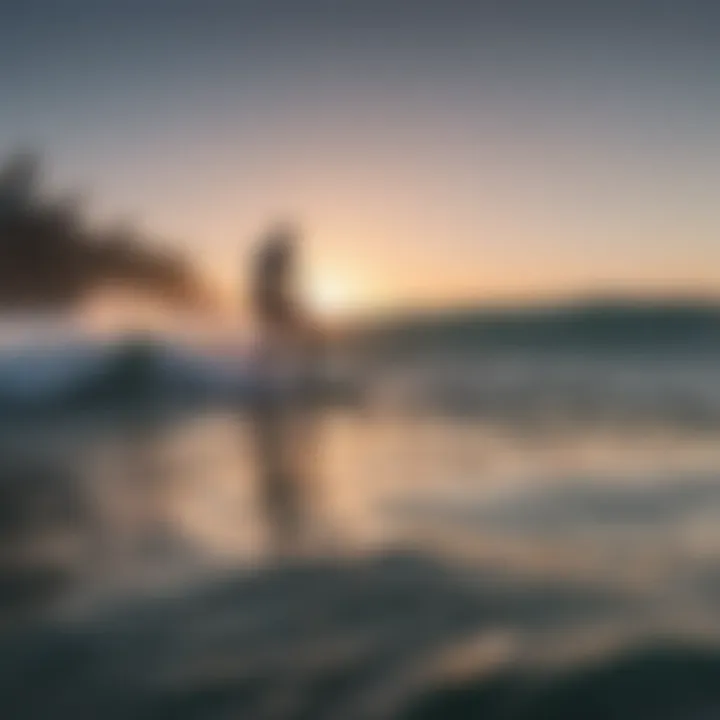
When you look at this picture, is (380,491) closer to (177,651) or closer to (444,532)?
(444,532)

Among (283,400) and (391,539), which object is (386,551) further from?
(283,400)

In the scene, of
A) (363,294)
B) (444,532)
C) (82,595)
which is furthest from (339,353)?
(82,595)

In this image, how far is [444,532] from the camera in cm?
74

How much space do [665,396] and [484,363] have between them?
0.16 metres

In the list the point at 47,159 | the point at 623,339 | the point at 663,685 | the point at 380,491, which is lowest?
the point at 663,685

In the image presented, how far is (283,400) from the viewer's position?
2.41ft

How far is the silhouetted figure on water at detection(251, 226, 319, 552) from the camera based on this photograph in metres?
0.72

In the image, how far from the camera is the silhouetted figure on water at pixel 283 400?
72 cm

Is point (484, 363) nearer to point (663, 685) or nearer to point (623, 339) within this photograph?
point (623, 339)

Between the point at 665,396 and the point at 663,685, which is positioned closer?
the point at 663,685

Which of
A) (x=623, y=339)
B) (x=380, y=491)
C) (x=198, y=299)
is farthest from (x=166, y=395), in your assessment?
(x=623, y=339)

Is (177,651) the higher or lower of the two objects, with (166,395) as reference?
lower

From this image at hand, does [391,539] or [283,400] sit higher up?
[283,400]

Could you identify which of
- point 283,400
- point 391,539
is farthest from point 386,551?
point 283,400
